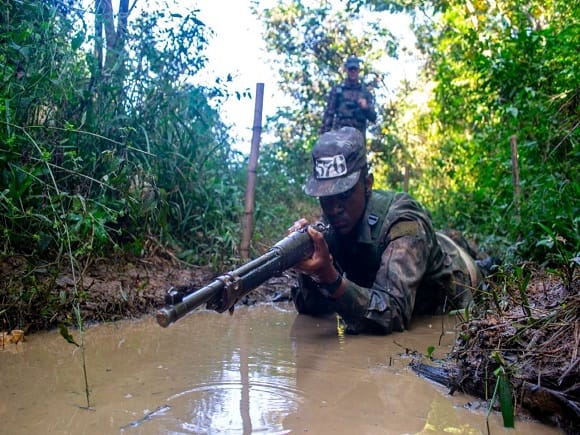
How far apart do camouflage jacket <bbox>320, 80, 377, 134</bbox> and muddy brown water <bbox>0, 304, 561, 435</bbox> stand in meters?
5.48

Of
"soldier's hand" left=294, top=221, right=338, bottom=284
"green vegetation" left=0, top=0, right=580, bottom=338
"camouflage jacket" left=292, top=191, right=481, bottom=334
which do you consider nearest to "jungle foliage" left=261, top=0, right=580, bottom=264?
"green vegetation" left=0, top=0, right=580, bottom=338

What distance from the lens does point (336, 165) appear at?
334cm

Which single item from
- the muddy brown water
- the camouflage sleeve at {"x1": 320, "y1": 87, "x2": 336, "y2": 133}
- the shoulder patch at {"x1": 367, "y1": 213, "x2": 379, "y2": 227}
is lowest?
the muddy brown water

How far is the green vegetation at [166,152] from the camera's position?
321 centimetres

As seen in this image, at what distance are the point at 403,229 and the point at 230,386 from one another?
153cm

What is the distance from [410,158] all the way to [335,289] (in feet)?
30.5

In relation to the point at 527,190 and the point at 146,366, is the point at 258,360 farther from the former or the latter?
the point at 527,190

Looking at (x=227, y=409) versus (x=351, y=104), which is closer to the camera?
(x=227, y=409)

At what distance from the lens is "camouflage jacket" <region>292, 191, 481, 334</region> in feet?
10.3

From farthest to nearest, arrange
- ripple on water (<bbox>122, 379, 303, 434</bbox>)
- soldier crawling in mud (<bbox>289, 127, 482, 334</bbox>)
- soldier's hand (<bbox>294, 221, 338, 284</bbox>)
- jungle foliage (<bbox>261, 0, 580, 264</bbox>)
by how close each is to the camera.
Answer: jungle foliage (<bbox>261, 0, 580, 264</bbox>) → soldier crawling in mud (<bbox>289, 127, 482, 334</bbox>) → soldier's hand (<bbox>294, 221, 338, 284</bbox>) → ripple on water (<bbox>122, 379, 303, 434</bbox>)

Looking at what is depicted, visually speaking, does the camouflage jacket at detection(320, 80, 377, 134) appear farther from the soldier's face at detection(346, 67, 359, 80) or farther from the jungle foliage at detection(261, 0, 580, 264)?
the jungle foliage at detection(261, 0, 580, 264)

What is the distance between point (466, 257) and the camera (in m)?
4.05

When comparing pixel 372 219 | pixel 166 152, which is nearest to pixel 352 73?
pixel 166 152

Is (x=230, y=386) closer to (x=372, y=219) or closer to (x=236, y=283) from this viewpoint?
(x=236, y=283)
